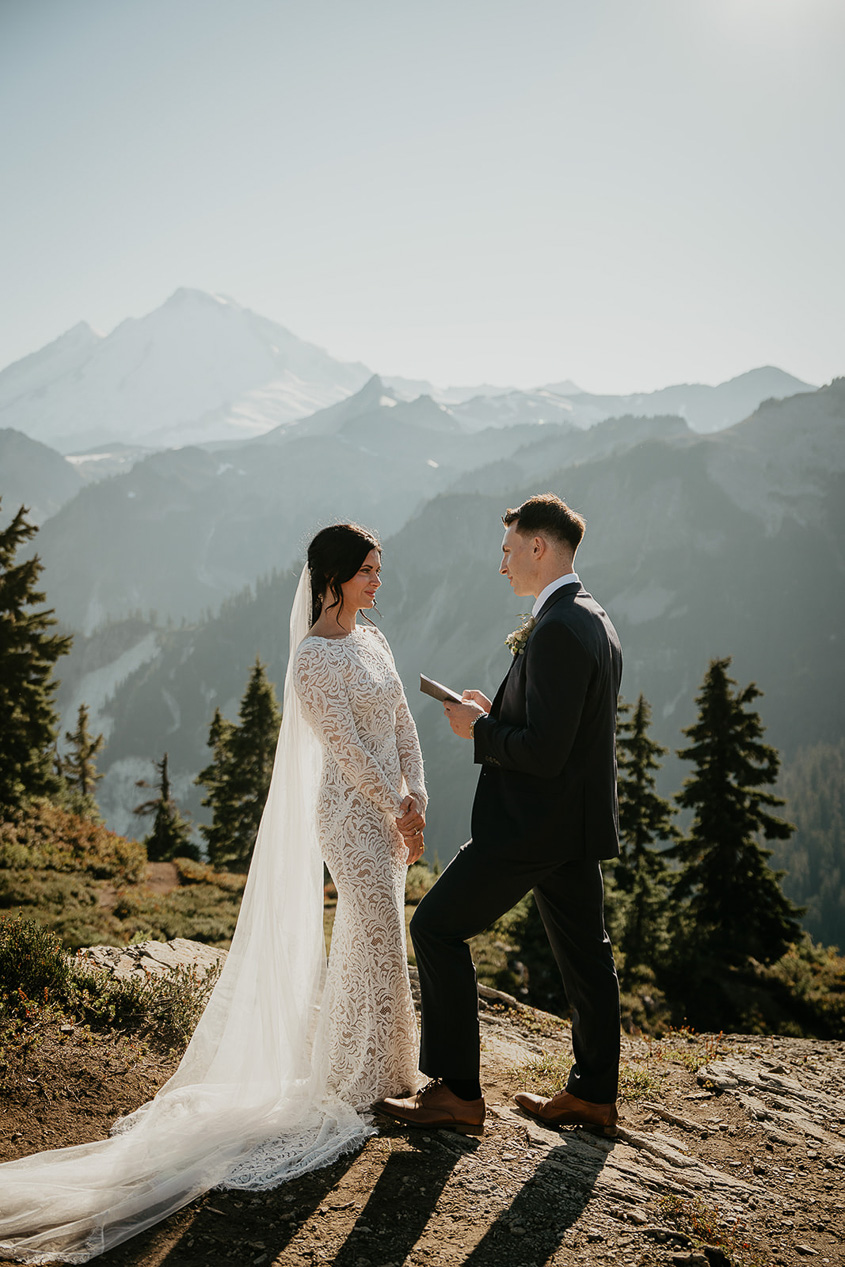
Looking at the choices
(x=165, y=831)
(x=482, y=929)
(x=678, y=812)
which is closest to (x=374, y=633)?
(x=482, y=929)

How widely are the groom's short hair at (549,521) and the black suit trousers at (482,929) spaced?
172cm

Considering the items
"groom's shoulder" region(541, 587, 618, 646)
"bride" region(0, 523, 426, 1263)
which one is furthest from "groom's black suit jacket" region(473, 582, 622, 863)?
"bride" region(0, 523, 426, 1263)

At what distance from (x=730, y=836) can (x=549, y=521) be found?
825 inches

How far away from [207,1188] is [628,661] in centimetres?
16613

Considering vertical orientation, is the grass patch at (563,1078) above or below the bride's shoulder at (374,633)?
below

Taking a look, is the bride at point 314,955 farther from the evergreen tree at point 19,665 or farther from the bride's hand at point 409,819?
the evergreen tree at point 19,665

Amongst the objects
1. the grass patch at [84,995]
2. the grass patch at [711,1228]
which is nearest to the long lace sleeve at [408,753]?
the grass patch at [711,1228]

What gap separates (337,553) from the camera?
457 centimetres

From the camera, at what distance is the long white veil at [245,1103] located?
10.9 ft

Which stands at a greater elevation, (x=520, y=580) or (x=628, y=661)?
(x=628, y=661)

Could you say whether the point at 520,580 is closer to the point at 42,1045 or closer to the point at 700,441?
the point at 42,1045

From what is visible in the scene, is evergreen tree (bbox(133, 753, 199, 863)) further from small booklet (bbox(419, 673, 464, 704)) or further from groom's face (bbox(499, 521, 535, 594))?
groom's face (bbox(499, 521, 535, 594))

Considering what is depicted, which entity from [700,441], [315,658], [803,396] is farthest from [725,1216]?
[803,396]

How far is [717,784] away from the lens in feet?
71.5
